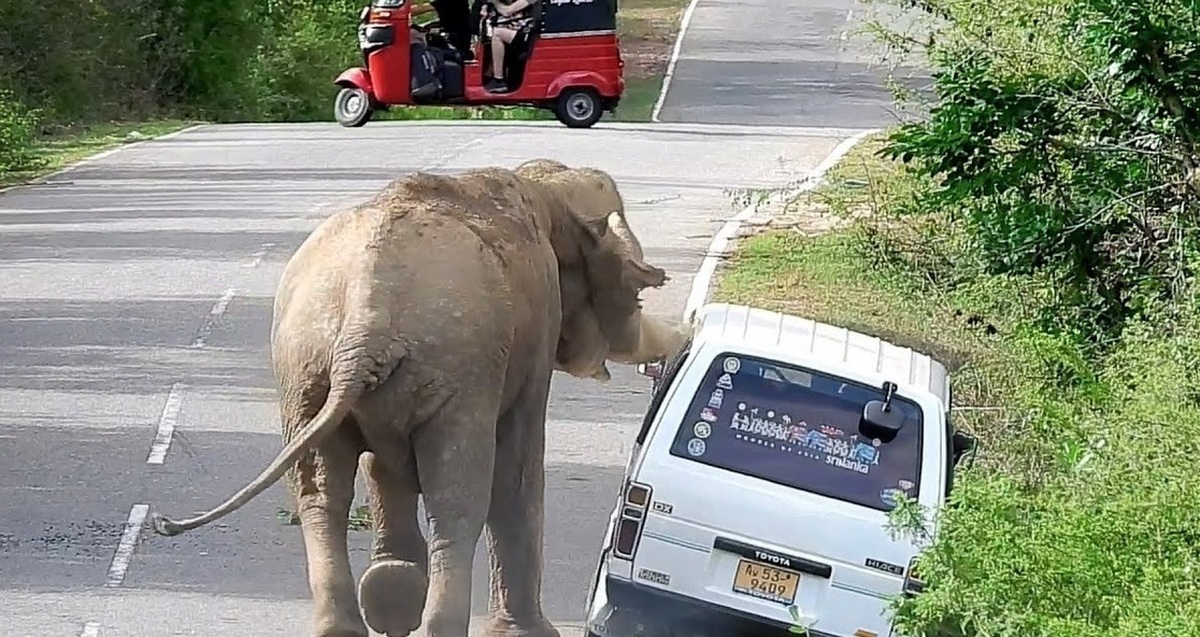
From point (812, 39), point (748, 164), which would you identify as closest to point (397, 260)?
point (748, 164)

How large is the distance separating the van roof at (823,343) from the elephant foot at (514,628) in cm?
145

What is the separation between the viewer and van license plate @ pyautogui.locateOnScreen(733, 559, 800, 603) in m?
9.06

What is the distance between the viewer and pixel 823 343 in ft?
31.9

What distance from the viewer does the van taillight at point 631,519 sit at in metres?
9.07

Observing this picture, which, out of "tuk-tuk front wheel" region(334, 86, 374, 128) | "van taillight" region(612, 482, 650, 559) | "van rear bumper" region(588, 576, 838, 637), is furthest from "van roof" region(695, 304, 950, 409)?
"tuk-tuk front wheel" region(334, 86, 374, 128)

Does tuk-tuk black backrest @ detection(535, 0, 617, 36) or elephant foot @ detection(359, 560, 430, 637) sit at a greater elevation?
elephant foot @ detection(359, 560, 430, 637)

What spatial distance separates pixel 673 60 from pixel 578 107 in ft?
56.7

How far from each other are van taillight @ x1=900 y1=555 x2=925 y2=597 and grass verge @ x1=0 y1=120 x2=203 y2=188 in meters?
17.8

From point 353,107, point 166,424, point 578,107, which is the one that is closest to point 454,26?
point 578,107

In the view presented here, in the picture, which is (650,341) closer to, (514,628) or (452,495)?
(514,628)

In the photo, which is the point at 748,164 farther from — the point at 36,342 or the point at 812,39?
the point at 812,39

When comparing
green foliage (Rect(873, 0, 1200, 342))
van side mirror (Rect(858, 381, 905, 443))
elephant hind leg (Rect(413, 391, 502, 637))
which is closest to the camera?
elephant hind leg (Rect(413, 391, 502, 637))

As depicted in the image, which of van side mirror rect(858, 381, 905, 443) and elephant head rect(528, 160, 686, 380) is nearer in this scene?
elephant head rect(528, 160, 686, 380)

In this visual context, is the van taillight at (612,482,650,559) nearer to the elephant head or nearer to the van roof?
the elephant head
